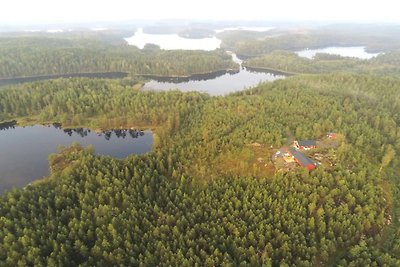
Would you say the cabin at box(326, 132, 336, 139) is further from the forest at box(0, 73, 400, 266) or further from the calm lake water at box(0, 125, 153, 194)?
the calm lake water at box(0, 125, 153, 194)

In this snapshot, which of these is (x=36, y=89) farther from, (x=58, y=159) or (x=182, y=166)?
(x=182, y=166)

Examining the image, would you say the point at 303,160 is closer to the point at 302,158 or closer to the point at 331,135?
the point at 302,158

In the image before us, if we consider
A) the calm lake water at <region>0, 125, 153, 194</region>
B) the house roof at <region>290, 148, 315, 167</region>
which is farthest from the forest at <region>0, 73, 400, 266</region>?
the calm lake water at <region>0, 125, 153, 194</region>

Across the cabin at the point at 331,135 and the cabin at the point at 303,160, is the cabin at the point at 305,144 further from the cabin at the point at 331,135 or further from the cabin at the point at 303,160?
the cabin at the point at 331,135

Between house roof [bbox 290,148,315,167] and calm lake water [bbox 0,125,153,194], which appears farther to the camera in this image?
calm lake water [bbox 0,125,153,194]

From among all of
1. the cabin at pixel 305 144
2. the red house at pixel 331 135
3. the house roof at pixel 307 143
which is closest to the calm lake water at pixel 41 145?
the cabin at pixel 305 144
